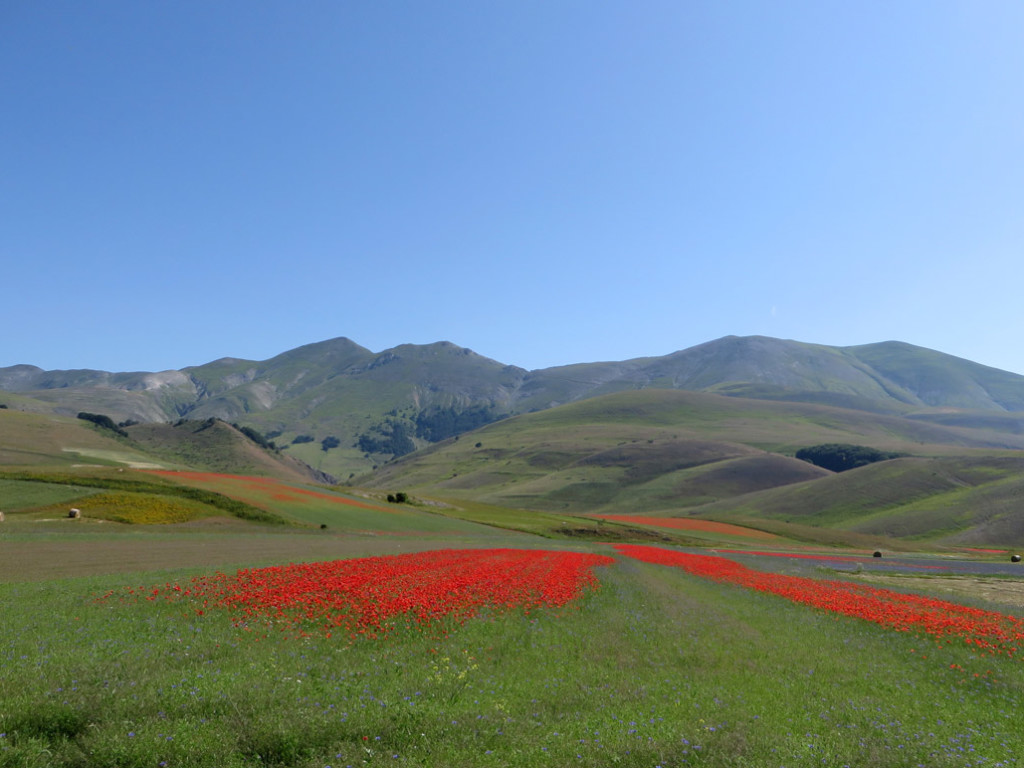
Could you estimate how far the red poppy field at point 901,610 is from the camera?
2184 cm

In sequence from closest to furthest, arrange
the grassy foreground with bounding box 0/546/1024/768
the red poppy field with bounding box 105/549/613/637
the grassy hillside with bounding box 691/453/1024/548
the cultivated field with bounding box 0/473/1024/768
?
the grassy foreground with bounding box 0/546/1024/768 < the cultivated field with bounding box 0/473/1024/768 < the red poppy field with bounding box 105/549/613/637 < the grassy hillside with bounding box 691/453/1024/548

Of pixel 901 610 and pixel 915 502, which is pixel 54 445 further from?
pixel 915 502

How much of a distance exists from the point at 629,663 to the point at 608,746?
257 inches

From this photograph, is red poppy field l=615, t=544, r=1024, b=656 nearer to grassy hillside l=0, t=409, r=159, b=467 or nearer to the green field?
the green field

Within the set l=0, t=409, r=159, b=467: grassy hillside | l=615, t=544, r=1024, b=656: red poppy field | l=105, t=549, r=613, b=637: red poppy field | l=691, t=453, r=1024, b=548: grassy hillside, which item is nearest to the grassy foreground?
l=105, t=549, r=613, b=637: red poppy field

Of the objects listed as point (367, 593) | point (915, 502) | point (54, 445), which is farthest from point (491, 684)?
point (54, 445)

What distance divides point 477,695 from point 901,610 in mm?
24627

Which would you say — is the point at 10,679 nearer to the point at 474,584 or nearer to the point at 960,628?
the point at 474,584

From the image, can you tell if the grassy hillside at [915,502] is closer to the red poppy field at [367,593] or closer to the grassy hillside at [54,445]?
the red poppy field at [367,593]

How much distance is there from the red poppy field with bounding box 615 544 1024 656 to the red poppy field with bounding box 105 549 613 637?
11399mm

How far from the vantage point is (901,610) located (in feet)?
89.2

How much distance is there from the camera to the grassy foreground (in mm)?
9133

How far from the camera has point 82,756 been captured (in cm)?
822

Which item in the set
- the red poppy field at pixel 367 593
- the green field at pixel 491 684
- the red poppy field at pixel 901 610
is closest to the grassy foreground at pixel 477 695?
the green field at pixel 491 684
